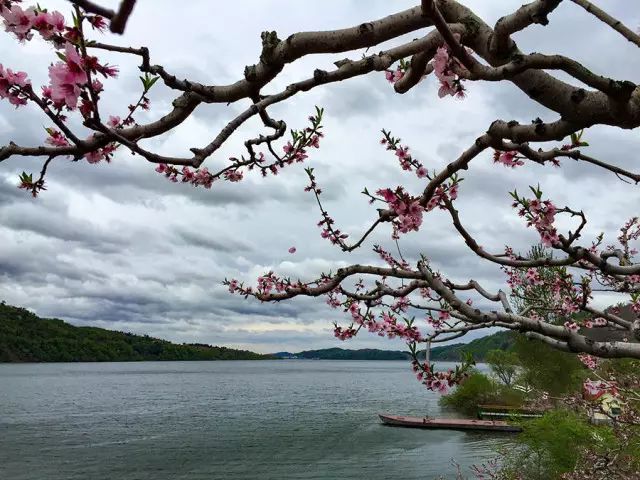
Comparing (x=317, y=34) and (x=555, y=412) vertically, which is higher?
(x=317, y=34)

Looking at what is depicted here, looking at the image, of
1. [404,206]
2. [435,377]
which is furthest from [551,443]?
[404,206]

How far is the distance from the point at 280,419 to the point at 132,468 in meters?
27.6

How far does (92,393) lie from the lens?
99875 millimetres

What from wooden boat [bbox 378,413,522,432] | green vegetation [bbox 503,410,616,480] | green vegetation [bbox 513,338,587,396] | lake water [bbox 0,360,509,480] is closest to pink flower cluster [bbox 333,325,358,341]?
green vegetation [bbox 503,410,616,480]

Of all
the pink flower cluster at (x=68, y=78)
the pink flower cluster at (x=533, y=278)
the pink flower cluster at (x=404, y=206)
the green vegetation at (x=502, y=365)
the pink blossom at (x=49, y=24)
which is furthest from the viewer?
the green vegetation at (x=502, y=365)

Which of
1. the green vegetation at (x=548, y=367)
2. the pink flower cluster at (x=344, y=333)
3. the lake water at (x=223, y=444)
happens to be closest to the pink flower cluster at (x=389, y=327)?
the pink flower cluster at (x=344, y=333)

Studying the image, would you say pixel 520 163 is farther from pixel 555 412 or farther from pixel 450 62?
pixel 555 412

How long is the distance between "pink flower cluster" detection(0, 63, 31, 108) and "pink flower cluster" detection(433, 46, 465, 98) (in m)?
1.98

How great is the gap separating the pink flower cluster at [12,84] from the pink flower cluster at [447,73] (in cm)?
198

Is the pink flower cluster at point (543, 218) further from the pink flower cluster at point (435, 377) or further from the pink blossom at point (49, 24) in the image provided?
the pink blossom at point (49, 24)

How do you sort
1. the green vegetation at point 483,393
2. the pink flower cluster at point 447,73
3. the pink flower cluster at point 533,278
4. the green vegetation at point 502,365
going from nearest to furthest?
1. the pink flower cluster at point 447,73
2. the pink flower cluster at point 533,278
3. the green vegetation at point 483,393
4. the green vegetation at point 502,365

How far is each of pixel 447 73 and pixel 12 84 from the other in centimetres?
213

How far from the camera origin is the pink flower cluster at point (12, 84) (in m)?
2.52

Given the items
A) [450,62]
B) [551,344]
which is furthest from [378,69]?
[551,344]
